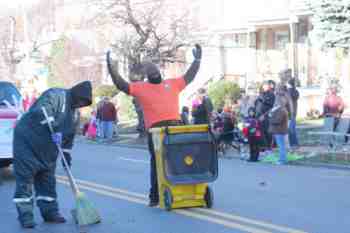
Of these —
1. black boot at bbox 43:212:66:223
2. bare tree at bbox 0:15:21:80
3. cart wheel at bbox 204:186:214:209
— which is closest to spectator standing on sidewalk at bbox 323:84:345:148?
cart wheel at bbox 204:186:214:209

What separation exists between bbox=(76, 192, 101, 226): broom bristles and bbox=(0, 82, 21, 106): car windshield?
23.1 feet

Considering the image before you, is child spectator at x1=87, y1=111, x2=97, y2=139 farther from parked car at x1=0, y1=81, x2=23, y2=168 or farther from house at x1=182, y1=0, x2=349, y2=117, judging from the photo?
parked car at x1=0, y1=81, x2=23, y2=168

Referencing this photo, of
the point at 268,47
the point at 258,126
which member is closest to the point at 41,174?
the point at 258,126

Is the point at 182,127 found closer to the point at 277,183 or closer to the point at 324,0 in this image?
the point at 277,183

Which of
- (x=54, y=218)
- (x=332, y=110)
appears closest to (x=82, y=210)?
(x=54, y=218)

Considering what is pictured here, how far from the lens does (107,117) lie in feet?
87.5

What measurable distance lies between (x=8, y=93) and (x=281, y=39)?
21.5 metres

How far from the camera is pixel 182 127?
374 inches

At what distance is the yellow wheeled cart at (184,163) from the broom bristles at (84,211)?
1.20 metres

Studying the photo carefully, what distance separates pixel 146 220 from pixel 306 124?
1605 centimetres

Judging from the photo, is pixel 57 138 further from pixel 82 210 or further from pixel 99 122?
pixel 99 122

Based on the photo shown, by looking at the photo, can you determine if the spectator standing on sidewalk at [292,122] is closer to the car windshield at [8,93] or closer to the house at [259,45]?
the car windshield at [8,93]

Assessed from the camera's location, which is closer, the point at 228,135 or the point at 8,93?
the point at 8,93

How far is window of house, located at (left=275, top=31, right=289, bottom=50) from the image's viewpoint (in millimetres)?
34625
